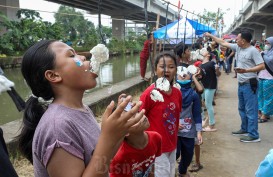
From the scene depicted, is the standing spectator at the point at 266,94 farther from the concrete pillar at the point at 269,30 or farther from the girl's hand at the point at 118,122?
the concrete pillar at the point at 269,30

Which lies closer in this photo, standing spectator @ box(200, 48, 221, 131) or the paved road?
the paved road

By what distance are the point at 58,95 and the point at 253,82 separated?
3.79 metres

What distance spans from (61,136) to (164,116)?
1536 millimetres

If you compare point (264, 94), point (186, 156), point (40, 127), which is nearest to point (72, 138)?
point (40, 127)

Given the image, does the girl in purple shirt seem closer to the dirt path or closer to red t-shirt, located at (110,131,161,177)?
red t-shirt, located at (110,131,161,177)

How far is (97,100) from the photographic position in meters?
5.20

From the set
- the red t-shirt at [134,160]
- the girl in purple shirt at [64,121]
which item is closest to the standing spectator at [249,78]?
the red t-shirt at [134,160]

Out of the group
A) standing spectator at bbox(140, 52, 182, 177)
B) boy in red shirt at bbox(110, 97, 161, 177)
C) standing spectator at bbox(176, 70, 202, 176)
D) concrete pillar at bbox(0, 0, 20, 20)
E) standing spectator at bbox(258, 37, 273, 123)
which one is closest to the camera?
boy in red shirt at bbox(110, 97, 161, 177)

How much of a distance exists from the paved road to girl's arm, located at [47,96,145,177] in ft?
8.57

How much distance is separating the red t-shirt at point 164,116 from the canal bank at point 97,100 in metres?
0.41

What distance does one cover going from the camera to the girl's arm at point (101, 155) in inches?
40.0

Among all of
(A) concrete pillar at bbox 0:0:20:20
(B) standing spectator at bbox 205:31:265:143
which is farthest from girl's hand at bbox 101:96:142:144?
(A) concrete pillar at bbox 0:0:20:20

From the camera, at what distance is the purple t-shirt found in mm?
1031

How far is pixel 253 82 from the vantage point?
434 centimetres
